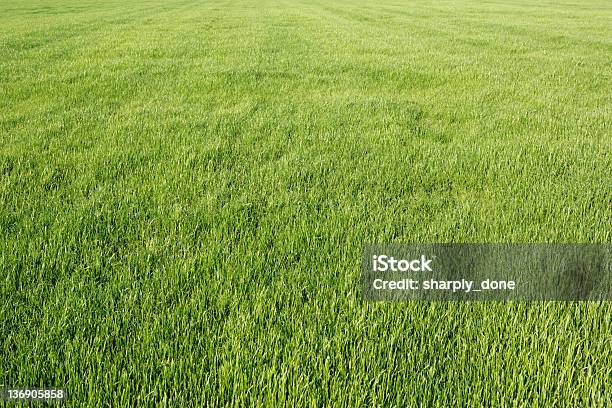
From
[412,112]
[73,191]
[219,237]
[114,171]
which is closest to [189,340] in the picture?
[219,237]

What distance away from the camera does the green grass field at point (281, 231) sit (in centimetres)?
218

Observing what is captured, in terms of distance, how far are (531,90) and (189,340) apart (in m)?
8.64

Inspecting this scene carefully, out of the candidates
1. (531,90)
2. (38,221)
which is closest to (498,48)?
(531,90)

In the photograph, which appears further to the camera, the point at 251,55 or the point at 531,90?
the point at 251,55

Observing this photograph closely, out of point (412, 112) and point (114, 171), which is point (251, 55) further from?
point (114, 171)

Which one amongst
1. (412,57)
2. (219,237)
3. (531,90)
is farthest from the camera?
(412,57)

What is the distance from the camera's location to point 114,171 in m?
4.61

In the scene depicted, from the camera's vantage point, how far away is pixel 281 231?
3.48 meters

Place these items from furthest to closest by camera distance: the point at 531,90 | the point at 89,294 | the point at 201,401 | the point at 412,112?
the point at 531,90 < the point at 412,112 < the point at 89,294 < the point at 201,401

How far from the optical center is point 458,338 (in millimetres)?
2381

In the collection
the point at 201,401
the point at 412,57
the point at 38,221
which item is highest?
the point at 412,57

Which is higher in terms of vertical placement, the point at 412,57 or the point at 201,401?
the point at 412,57

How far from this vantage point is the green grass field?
85.8 inches

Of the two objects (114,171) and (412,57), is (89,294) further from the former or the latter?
(412,57)
